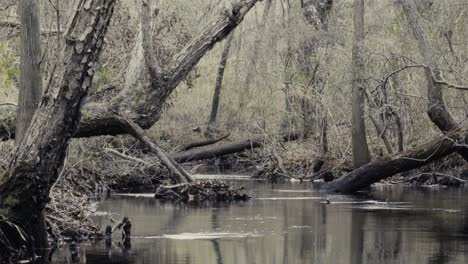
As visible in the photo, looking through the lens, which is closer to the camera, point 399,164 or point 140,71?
point 140,71

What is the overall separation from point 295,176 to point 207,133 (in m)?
5.83

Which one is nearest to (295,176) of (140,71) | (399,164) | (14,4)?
(399,164)

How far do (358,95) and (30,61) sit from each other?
17.0 metres

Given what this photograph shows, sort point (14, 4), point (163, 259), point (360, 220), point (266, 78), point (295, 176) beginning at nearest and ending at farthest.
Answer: point (163, 259), point (360, 220), point (14, 4), point (295, 176), point (266, 78)

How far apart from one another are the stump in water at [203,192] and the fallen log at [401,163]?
408 cm

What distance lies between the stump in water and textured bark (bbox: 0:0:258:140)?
5.56m

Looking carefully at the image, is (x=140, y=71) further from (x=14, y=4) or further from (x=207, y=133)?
(x=207, y=133)

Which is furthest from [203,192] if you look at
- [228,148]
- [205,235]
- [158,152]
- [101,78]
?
[228,148]

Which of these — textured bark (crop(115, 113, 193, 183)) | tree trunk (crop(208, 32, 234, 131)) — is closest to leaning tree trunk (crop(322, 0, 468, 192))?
textured bark (crop(115, 113, 193, 183))

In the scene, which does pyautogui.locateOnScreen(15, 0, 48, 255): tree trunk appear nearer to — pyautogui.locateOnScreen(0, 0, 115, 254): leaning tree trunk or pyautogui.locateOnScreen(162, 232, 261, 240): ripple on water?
pyautogui.locateOnScreen(0, 0, 115, 254): leaning tree trunk

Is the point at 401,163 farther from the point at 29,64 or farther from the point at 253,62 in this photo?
the point at 29,64

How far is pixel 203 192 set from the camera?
24.2m

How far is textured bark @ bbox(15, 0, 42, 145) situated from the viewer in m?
14.9

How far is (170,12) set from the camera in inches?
1300
